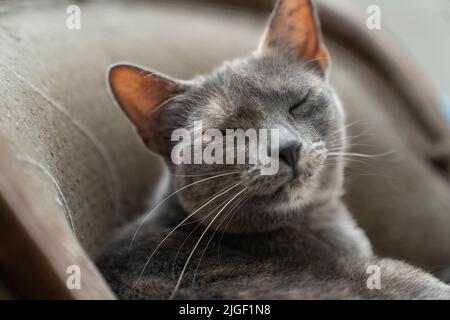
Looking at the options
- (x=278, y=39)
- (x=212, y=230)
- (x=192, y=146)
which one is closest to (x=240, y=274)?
(x=212, y=230)

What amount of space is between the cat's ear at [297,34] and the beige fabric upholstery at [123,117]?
257 millimetres

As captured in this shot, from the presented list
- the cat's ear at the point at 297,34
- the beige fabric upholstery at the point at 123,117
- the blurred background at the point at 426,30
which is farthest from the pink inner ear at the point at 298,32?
the blurred background at the point at 426,30

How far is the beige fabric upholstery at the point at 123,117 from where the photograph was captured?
4.17 ft

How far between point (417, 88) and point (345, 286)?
140 centimetres

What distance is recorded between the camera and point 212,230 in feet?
4.42

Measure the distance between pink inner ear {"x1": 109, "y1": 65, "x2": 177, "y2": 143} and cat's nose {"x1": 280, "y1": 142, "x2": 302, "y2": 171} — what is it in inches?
15.0

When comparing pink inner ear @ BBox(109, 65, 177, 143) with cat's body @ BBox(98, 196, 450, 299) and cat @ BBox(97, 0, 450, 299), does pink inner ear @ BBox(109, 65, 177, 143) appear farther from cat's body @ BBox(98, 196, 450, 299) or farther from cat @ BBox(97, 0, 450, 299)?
cat's body @ BBox(98, 196, 450, 299)

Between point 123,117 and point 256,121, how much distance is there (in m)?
0.66

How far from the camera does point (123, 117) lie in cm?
177

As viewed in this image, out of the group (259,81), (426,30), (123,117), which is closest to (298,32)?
(259,81)

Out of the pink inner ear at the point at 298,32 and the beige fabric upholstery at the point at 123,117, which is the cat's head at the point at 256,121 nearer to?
the pink inner ear at the point at 298,32

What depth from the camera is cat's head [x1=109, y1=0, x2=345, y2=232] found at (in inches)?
47.7

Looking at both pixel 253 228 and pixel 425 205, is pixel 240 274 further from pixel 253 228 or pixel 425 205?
pixel 425 205
